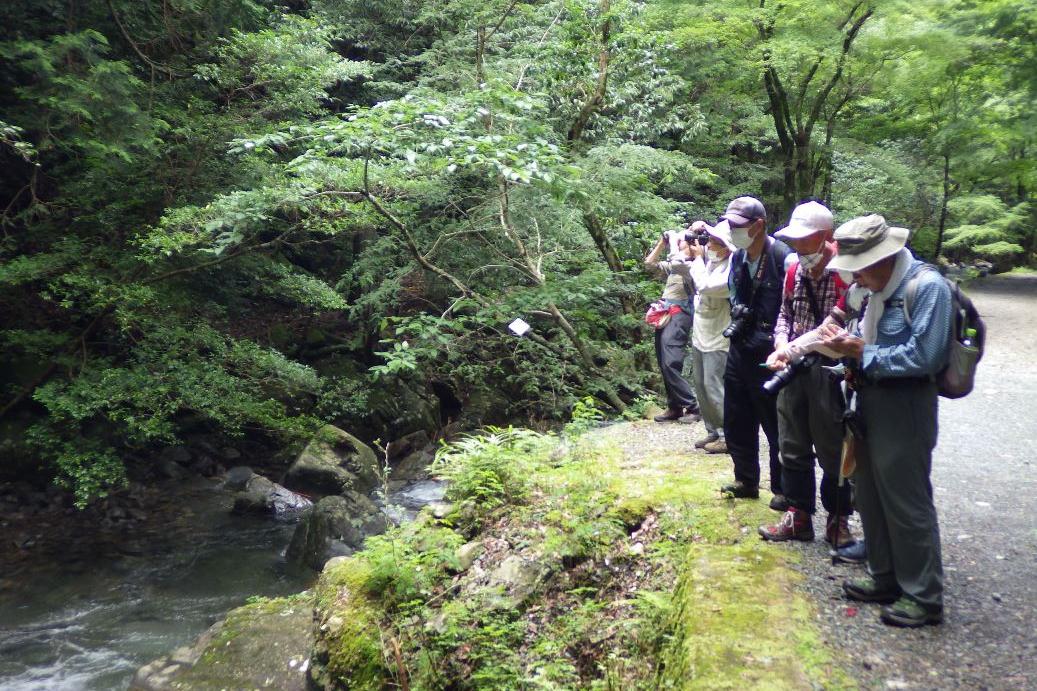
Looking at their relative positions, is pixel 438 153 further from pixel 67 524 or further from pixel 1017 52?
pixel 67 524

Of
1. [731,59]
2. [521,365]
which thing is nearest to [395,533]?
[521,365]

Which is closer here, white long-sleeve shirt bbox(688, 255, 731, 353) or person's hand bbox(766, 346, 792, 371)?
person's hand bbox(766, 346, 792, 371)

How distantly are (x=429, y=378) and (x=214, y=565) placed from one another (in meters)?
5.55

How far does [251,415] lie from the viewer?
1008cm

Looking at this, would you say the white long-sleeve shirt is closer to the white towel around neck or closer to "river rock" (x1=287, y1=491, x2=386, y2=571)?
the white towel around neck

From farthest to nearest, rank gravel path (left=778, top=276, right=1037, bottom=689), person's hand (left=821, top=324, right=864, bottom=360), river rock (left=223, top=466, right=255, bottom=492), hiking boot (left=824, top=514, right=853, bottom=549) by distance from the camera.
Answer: river rock (left=223, top=466, right=255, bottom=492) < hiking boot (left=824, top=514, right=853, bottom=549) < person's hand (left=821, top=324, right=864, bottom=360) < gravel path (left=778, top=276, right=1037, bottom=689)

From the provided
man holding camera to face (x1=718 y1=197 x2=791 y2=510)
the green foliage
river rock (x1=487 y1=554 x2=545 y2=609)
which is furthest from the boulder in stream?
man holding camera to face (x1=718 y1=197 x2=791 y2=510)

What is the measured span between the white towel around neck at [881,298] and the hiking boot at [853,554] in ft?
3.86

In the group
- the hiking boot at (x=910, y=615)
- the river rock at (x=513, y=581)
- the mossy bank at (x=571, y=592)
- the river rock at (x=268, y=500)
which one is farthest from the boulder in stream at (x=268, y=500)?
the hiking boot at (x=910, y=615)

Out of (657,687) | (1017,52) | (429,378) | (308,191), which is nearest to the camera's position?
(657,687)

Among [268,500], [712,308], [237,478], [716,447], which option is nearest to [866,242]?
[712,308]

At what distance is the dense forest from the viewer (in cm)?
863

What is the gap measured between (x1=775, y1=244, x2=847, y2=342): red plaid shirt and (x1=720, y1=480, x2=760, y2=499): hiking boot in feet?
3.53

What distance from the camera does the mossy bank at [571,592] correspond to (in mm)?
3166
